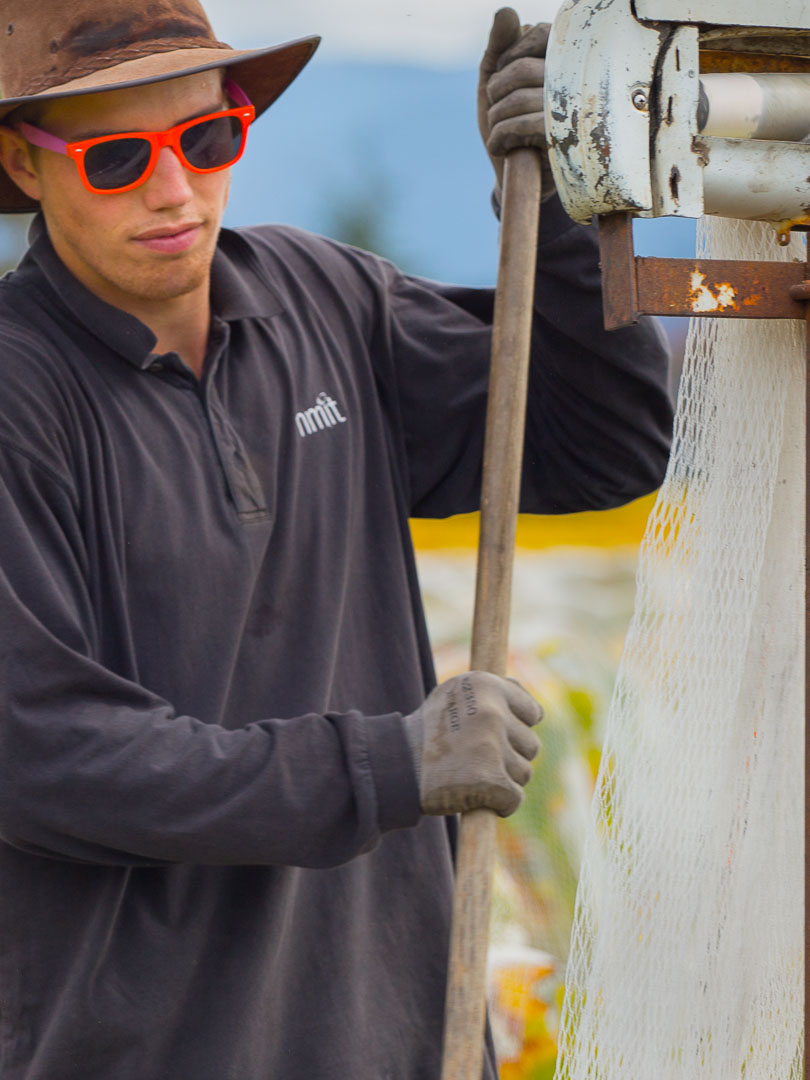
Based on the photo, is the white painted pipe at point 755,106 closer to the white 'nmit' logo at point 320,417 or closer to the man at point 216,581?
the man at point 216,581

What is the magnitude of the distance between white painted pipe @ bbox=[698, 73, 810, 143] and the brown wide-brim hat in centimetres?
77

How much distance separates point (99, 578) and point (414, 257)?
2.81 metres

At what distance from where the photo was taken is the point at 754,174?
3.81 ft

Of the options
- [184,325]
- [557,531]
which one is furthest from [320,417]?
[557,531]

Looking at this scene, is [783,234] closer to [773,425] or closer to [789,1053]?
[773,425]

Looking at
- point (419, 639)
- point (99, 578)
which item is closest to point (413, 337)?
point (419, 639)

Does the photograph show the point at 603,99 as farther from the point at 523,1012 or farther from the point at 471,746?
the point at 523,1012

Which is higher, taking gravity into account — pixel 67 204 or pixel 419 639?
pixel 67 204

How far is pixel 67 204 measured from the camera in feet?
5.60

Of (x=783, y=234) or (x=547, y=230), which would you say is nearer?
(x=783, y=234)

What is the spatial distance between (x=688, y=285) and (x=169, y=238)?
814 millimetres

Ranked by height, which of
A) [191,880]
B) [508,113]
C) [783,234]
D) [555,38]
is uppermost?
[508,113]

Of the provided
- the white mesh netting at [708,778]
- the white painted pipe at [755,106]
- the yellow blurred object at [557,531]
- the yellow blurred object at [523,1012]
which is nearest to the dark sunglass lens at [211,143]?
the white mesh netting at [708,778]

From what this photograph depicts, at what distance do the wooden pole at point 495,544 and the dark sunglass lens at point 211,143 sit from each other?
393 mm
